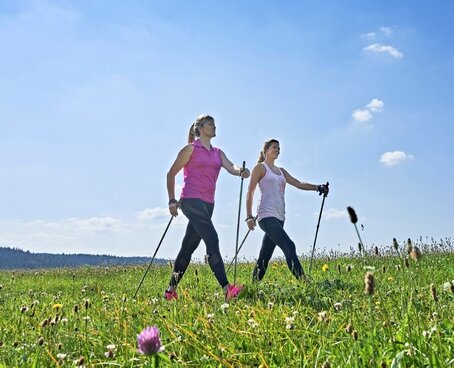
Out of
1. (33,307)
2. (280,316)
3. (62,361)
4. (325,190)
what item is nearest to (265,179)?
(325,190)

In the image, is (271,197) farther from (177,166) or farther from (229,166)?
(177,166)

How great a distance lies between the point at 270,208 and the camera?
992 centimetres

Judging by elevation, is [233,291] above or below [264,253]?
below

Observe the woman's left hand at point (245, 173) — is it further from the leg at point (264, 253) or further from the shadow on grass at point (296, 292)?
the shadow on grass at point (296, 292)

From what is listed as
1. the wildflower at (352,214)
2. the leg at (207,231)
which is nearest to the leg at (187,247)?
the leg at (207,231)

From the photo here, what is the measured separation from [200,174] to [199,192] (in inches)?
11.6

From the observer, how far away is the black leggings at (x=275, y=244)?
9.61 metres

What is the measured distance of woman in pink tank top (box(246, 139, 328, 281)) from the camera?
9.73 m

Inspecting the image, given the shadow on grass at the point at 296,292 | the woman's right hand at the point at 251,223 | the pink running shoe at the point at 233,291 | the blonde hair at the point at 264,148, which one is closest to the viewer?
the shadow on grass at the point at 296,292

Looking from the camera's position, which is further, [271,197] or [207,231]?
[271,197]

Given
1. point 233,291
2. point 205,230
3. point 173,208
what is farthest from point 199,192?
point 233,291

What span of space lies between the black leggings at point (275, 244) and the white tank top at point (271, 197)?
0.11 metres

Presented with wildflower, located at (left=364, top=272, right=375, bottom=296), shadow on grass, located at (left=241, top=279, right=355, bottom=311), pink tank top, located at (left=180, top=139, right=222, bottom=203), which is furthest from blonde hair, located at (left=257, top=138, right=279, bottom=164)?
wildflower, located at (left=364, top=272, right=375, bottom=296)

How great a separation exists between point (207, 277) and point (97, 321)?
8.58 metres
